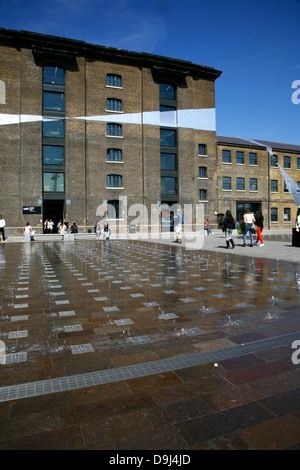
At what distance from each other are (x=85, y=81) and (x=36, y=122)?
6443 millimetres

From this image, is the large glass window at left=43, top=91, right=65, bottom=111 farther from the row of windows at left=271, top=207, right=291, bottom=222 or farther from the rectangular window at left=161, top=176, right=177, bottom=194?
the row of windows at left=271, top=207, right=291, bottom=222

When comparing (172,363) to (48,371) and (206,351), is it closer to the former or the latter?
(206,351)

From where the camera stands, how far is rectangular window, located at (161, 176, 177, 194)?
3531cm

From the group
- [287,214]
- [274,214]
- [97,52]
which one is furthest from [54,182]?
[287,214]

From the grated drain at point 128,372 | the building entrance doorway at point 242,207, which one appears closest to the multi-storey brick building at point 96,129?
the building entrance doorway at point 242,207

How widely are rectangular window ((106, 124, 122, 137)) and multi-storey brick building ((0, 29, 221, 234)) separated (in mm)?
101

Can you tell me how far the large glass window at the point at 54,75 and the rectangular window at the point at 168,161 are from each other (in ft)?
40.4

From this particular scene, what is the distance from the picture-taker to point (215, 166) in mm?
37438

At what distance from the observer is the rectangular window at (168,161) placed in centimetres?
3534

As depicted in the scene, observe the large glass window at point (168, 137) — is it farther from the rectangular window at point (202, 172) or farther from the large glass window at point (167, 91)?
the rectangular window at point (202, 172)

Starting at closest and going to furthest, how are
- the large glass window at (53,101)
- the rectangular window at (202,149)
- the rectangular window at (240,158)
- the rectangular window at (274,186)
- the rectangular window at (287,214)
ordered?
1. the large glass window at (53,101)
2. the rectangular window at (202,149)
3. the rectangular window at (240,158)
4. the rectangular window at (274,186)
5. the rectangular window at (287,214)

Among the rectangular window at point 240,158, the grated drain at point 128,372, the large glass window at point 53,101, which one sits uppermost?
the large glass window at point 53,101
